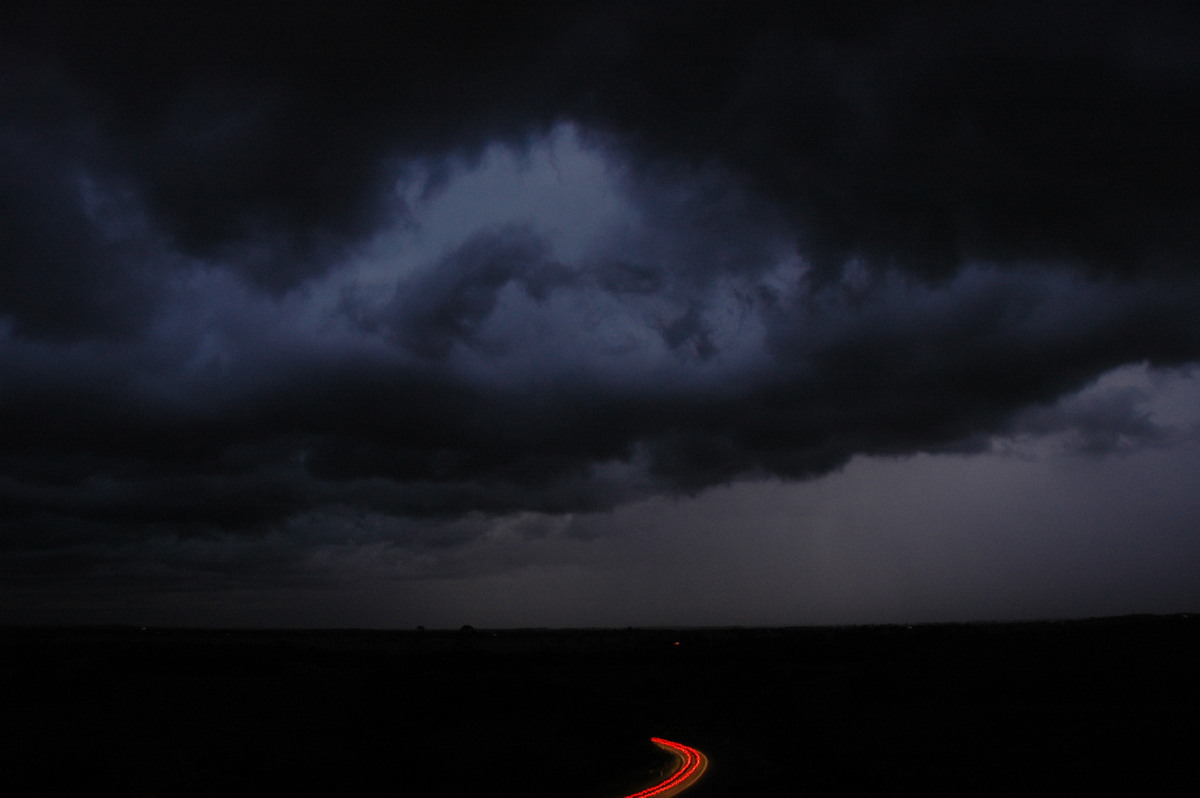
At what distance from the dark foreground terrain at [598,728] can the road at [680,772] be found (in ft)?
1.92

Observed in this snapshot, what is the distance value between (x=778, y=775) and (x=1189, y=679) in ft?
115

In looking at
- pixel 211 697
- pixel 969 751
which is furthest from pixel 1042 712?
pixel 211 697

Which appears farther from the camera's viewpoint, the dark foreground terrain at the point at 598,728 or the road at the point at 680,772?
the dark foreground terrain at the point at 598,728

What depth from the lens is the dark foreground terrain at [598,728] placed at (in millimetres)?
24000

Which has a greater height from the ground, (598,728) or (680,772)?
(598,728)

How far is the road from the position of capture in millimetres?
22967

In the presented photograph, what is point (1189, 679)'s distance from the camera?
150 ft

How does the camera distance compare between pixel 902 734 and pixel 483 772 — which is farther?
pixel 902 734

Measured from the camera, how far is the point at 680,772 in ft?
86.2

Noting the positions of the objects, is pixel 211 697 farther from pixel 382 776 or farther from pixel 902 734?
pixel 902 734

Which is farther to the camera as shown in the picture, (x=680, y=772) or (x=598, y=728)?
(x=598, y=728)

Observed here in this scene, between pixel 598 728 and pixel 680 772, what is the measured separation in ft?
21.1

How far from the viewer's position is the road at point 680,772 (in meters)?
23.0

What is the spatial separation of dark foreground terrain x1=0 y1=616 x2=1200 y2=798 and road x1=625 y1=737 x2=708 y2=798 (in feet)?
1.92
